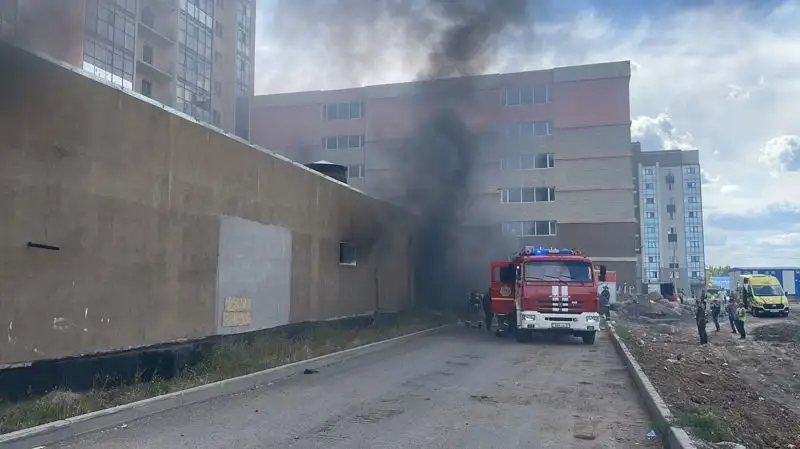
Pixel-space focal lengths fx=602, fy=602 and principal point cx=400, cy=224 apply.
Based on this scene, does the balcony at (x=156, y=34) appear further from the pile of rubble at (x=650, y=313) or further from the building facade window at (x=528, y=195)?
the pile of rubble at (x=650, y=313)

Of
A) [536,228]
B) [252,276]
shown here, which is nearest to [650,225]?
[536,228]

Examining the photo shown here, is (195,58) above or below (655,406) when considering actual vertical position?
above

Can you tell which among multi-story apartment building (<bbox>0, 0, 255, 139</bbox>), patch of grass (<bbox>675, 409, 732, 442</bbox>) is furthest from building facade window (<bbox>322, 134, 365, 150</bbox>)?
patch of grass (<bbox>675, 409, 732, 442</bbox>)

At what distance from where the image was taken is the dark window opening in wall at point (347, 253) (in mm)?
15703

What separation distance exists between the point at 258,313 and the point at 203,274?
77.6 inches

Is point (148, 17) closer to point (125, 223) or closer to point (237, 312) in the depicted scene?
point (237, 312)

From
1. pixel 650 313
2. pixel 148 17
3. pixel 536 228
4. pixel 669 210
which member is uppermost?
pixel 148 17

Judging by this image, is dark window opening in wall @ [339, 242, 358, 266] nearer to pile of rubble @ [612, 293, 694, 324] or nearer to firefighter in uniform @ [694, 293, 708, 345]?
firefighter in uniform @ [694, 293, 708, 345]

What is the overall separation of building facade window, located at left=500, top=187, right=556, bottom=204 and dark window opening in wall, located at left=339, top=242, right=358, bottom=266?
28.3 metres

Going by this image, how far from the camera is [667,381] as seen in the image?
898 cm

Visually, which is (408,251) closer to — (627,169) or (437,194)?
(437,194)

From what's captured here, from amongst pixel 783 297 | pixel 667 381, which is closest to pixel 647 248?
pixel 783 297

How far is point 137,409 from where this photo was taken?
254 inches

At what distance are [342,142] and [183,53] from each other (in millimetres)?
14151
